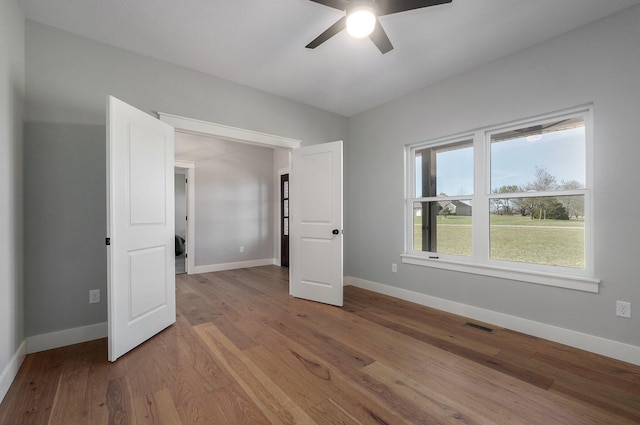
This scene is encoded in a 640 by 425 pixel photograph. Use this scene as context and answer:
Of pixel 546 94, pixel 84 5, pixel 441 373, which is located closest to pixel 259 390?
pixel 441 373

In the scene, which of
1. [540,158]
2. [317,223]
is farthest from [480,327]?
[317,223]

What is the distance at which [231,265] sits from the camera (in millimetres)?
5648

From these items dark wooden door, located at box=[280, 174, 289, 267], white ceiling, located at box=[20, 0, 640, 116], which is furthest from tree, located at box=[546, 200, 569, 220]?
dark wooden door, located at box=[280, 174, 289, 267]

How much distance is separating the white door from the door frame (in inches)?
99.6

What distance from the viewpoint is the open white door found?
11.4ft

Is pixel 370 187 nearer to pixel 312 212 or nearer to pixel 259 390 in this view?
pixel 312 212

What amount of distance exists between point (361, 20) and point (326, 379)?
2.44 m

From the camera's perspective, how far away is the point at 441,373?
197 cm

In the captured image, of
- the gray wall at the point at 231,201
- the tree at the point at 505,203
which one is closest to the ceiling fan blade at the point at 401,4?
the tree at the point at 505,203

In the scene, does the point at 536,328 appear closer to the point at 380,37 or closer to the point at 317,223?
the point at 317,223

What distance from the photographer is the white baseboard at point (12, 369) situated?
170 centimetres

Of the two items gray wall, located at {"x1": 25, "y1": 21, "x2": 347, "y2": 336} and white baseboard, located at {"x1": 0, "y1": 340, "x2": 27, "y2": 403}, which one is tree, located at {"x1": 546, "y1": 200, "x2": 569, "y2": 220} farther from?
white baseboard, located at {"x1": 0, "y1": 340, "x2": 27, "y2": 403}

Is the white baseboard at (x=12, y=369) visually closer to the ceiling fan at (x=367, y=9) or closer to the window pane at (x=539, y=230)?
the ceiling fan at (x=367, y=9)

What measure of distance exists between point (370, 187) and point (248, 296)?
2.33 metres
